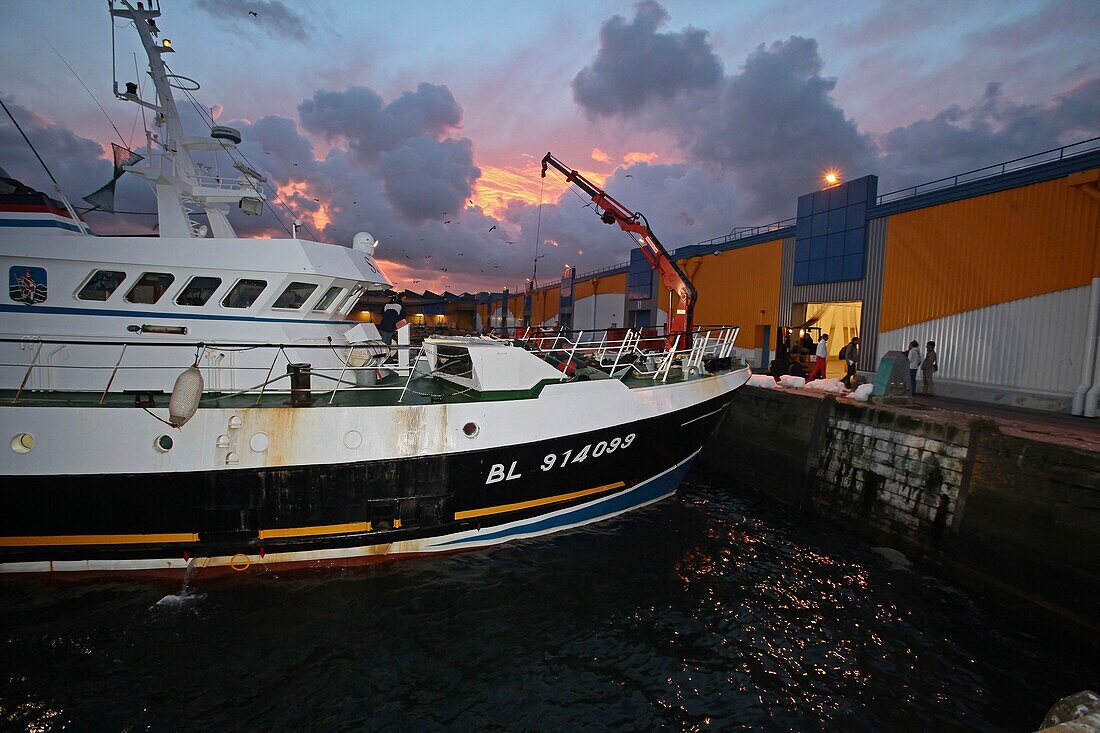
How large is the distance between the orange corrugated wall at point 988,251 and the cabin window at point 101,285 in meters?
18.8

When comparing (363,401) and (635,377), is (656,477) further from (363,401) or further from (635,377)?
(363,401)

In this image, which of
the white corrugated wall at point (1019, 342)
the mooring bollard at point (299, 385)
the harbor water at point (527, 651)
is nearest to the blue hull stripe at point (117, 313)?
the mooring bollard at point (299, 385)

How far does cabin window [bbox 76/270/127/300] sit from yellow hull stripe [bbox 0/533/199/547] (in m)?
3.35

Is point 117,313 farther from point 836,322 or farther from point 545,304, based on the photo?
point 545,304

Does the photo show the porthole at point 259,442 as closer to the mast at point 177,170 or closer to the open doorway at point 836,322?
the mast at point 177,170

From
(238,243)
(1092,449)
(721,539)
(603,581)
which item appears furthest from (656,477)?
(238,243)

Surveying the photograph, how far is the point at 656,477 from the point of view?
834 centimetres

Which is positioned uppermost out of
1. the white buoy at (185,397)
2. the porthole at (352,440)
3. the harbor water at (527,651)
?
the white buoy at (185,397)

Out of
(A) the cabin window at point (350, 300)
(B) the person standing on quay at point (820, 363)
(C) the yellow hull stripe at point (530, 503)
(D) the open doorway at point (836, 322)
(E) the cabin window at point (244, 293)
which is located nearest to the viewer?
(C) the yellow hull stripe at point (530, 503)

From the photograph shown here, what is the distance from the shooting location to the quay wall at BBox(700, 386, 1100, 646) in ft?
19.9

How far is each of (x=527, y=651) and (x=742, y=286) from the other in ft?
66.2

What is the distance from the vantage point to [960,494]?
293 inches

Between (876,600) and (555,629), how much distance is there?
446cm

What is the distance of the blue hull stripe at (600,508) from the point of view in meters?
6.84
